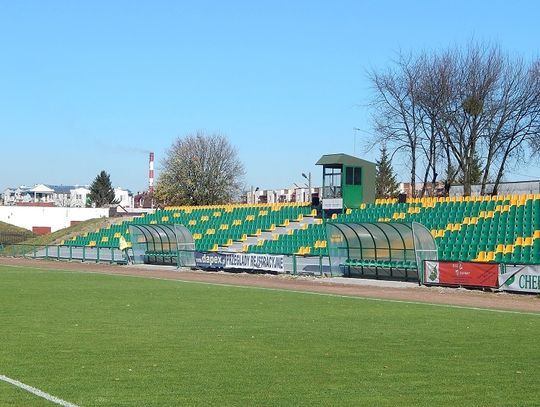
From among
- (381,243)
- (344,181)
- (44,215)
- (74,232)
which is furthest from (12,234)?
(381,243)

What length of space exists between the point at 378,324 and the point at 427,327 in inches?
45.2

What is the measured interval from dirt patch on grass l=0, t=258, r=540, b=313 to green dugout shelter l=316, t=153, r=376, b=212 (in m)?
8.95

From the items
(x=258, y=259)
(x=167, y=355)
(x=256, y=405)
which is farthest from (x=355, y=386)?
(x=258, y=259)

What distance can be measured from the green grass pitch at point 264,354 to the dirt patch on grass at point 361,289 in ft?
12.1

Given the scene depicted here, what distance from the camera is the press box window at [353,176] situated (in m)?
50.7

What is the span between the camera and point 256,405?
9.84m

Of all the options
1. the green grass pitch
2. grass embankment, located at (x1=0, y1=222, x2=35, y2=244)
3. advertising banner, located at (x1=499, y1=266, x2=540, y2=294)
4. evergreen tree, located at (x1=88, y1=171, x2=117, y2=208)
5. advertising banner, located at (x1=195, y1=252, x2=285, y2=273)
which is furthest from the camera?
evergreen tree, located at (x1=88, y1=171, x2=117, y2=208)

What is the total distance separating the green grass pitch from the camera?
34.4ft

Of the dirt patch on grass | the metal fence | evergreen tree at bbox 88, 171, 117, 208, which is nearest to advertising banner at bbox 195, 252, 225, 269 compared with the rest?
the dirt patch on grass

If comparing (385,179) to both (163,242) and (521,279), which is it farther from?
A: (521,279)

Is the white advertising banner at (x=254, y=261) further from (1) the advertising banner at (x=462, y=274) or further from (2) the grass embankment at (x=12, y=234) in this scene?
(2) the grass embankment at (x=12, y=234)

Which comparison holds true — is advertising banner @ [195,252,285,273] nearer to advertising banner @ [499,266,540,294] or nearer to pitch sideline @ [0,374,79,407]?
advertising banner @ [499,266,540,294]

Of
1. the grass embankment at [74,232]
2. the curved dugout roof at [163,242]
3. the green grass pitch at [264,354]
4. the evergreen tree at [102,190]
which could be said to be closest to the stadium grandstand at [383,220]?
the curved dugout roof at [163,242]

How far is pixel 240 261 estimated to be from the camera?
148 ft
